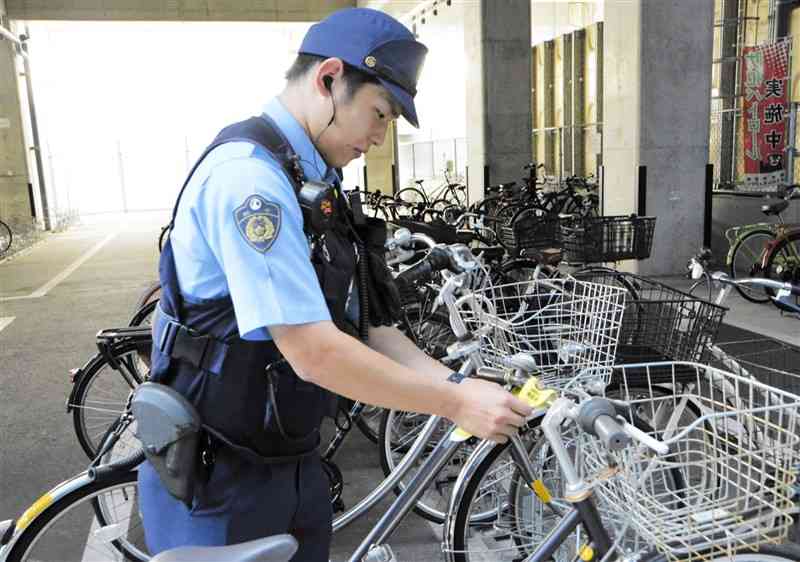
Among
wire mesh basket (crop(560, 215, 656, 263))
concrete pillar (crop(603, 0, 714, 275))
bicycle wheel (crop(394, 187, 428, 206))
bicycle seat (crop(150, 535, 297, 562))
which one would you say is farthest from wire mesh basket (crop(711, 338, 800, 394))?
bicycle wheel (crop(394, 187, 428, 206))

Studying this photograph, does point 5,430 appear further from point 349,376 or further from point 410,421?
point 349,376

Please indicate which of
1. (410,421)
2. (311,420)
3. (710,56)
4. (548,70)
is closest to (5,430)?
(410,421)

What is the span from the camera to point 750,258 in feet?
24.7

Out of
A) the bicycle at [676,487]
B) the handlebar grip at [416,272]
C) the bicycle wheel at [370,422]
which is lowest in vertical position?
the bicycle wheel at [370,422]

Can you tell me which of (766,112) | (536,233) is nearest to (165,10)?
(766,112)

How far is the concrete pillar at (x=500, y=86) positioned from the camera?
11547mm

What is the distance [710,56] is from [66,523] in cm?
784

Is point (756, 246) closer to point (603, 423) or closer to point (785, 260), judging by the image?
point (785, 260)

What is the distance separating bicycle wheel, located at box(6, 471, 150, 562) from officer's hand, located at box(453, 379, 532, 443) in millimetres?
1345

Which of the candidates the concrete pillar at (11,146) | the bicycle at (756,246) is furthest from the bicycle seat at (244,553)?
the concrete pillar at (11,146)

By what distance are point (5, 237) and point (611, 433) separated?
13.8m

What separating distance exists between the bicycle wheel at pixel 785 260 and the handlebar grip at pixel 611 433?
19.3ft

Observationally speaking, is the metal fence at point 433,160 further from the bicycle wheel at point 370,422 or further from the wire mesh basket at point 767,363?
the bicycle wheel at point 370,422

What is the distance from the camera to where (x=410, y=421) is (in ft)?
11.2
